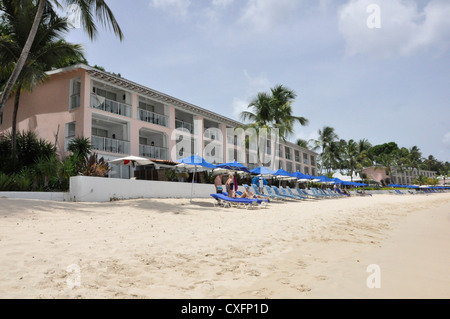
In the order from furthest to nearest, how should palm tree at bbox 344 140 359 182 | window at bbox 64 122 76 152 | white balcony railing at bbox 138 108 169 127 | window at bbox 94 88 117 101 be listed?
1. palm tree at bbox 344 140 359 182
2. white balcony railing at bbox 138 108 169 127
3. window at bbox 94 88 117 101
4. window at bbox 64 122 76 152

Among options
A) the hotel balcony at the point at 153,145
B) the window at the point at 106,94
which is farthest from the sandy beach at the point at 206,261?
the window at the point at 106,94

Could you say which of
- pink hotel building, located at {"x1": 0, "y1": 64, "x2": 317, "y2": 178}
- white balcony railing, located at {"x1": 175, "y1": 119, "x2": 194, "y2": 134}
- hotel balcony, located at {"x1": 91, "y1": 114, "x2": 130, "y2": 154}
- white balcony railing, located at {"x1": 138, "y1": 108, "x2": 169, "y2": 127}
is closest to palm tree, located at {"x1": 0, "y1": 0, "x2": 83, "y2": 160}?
pink hotel building, located at {"x1": 0, "y1": 64, "x2": 317, "y2": 178}

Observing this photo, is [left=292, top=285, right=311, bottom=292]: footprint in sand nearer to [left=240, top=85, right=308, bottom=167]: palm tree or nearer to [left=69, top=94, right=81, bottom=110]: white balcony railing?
[left=69, top=94, right=81, bottom=110]: white balcony railing

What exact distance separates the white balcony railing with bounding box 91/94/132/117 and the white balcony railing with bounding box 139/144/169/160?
2.46 m

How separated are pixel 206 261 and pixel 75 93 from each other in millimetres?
17550

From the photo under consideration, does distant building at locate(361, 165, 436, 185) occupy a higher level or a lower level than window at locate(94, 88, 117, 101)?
lower

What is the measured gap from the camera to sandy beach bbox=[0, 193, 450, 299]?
3.02 metres

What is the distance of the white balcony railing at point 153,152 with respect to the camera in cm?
2050

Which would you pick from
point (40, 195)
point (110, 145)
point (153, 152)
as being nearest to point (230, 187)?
point (40, 195)

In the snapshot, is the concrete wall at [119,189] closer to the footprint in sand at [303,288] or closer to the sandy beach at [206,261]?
the sandy beach at [206,261]

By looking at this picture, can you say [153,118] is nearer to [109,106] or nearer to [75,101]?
[109,106]

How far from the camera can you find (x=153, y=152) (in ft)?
69.1

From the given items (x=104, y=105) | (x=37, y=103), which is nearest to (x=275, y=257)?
(x=104, y=105)

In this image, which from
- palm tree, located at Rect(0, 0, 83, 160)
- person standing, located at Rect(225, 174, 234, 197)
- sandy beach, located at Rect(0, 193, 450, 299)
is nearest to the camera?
sandy beach, located at Rect(0, 193, 450, 299)
